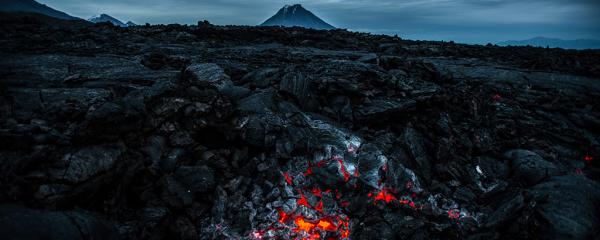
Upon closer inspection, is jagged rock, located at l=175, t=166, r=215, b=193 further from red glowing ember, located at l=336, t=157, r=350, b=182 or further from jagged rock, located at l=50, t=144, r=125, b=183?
red glowing ember, located at l=336, t=157, r=350, b=182

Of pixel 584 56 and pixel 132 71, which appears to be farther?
pixel 584 56

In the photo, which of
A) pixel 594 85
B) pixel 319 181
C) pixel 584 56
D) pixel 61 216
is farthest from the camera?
pixel 584 56

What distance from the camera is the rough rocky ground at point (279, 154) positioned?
6.81 meters

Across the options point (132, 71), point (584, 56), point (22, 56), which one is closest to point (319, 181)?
point (132, 71)

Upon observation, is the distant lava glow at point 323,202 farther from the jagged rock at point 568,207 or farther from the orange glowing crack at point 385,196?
the jagged rock at point 568,207

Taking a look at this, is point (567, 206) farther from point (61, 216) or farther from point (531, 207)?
point (61, 216)

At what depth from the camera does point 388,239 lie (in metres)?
7.35

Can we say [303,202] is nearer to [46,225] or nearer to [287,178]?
[287,178]

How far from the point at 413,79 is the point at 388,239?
7.85 meters

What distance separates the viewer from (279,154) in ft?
30.6

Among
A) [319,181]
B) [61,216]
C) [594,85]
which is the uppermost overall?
[594,85]

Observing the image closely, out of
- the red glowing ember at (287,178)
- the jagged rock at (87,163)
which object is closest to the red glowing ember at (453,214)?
the red glowing ember at (287,178)

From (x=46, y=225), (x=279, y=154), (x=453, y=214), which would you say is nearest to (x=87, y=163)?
(x=46, y=225)

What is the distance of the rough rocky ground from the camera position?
681 cm
